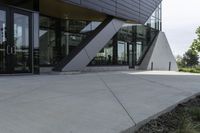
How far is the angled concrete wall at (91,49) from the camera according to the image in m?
18.3

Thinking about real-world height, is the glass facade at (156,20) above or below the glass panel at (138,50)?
above

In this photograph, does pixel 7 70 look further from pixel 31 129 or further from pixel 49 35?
pixel 31 129

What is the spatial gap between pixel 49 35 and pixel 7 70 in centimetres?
706

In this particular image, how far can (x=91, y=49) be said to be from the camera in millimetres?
19766

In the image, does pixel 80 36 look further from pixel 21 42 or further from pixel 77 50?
pixel 21 42

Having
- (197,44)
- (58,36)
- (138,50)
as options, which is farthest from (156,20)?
(197,44)

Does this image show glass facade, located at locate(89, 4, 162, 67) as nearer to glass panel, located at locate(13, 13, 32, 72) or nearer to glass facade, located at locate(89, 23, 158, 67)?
glass facade, located at locate(89, 23, 158, 67)

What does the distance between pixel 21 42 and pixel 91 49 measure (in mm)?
5371

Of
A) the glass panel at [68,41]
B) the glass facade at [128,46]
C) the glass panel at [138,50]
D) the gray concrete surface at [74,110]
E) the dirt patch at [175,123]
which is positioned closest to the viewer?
the gray concrete surface at [74,110]

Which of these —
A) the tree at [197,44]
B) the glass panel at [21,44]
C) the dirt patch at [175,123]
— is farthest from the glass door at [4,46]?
the tree at [197,44]

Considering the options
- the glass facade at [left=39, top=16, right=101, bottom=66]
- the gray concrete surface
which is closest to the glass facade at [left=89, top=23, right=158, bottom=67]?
the glass facade at [left=39, top=16, right=101, bottom=66]

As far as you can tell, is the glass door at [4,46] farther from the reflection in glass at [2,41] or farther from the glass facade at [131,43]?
the glass facade at [131,43]

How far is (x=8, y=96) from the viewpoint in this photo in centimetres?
729

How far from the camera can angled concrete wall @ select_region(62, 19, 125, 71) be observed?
60.1ft
